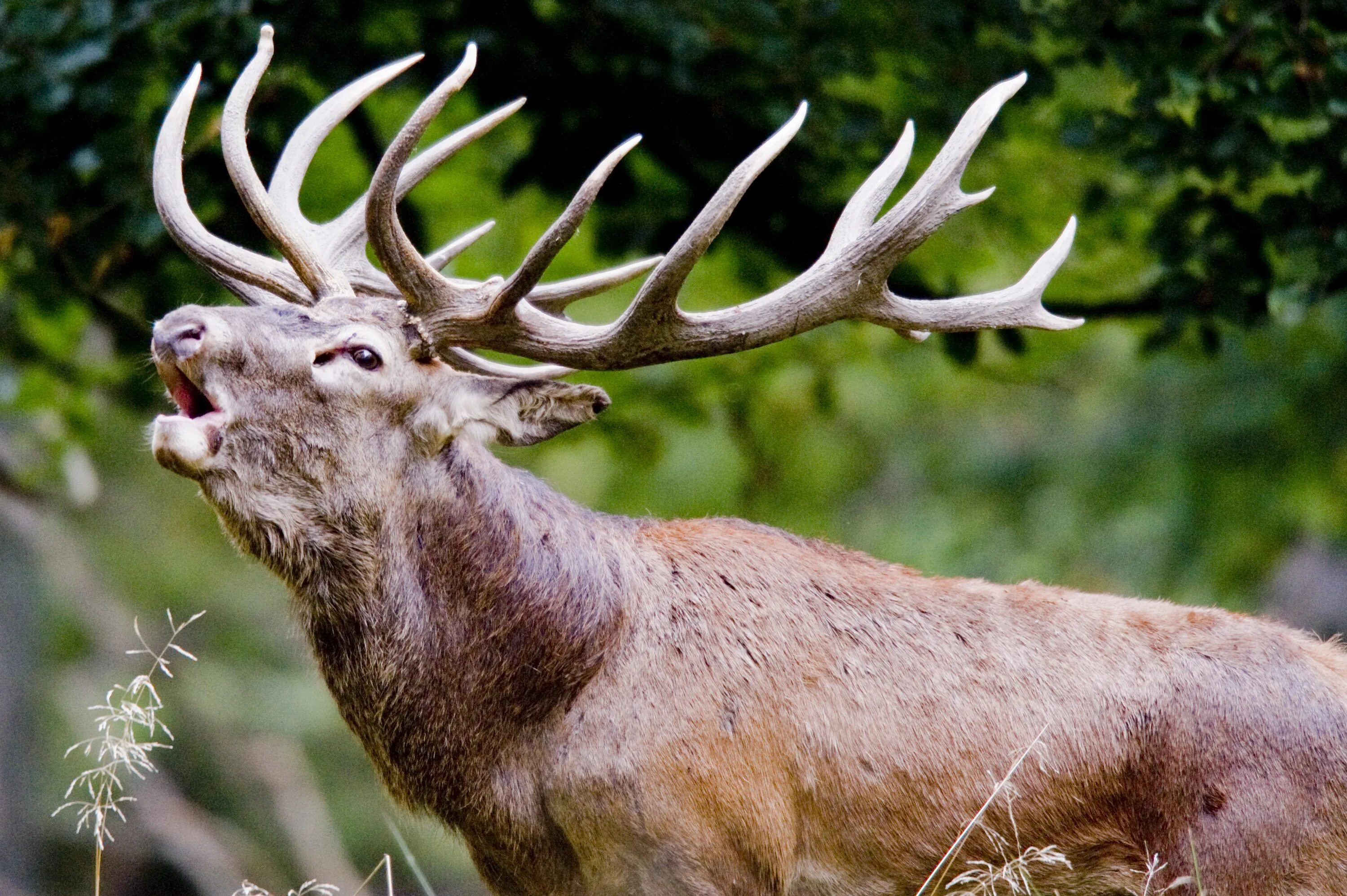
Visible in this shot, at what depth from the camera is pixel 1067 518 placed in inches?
467

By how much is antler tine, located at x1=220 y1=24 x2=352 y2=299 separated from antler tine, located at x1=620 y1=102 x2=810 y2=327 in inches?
41.3

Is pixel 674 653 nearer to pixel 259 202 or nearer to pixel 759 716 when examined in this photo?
pixel 759 716

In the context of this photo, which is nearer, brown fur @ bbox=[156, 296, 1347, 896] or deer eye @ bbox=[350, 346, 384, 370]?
brown fur @ bbox=[156, 296, 1347, 896]

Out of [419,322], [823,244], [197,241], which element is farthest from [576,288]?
[823,244]

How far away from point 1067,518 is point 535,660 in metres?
8.16

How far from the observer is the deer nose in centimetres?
433

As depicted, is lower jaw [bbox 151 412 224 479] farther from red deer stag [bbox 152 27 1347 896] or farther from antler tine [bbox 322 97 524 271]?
antler tine [bbox 322 97 524 271]

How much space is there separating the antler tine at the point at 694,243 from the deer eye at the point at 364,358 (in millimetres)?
782

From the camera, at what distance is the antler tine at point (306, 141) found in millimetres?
5449

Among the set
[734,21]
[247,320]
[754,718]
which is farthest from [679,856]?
[734,21]

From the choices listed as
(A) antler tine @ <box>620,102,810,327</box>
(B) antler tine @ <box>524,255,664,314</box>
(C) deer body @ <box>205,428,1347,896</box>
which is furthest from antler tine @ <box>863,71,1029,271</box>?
(C) deer body @ <box>205,428,1347,896</box>

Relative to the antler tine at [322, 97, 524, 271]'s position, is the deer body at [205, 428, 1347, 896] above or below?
below

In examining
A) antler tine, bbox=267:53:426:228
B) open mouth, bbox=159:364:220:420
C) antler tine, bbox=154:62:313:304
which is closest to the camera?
open mouth, bbox=159:364:220:420

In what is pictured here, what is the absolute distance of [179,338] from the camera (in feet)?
14.2
